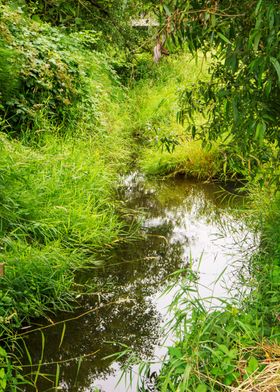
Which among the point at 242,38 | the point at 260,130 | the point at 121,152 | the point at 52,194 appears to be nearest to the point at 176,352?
the point at 260,130

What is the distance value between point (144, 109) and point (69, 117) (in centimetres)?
400

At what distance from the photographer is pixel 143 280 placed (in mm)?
5316

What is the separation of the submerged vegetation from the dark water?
0.67 ft

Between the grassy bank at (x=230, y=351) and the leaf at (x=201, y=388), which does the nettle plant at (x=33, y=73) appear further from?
the leaf at (x=201, y=388)

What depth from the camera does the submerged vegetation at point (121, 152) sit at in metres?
3.24

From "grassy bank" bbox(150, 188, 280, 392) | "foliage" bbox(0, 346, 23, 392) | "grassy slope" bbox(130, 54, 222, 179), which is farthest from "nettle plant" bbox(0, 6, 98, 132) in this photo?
"grassy bank" bbox(150, 188, 280, 392)

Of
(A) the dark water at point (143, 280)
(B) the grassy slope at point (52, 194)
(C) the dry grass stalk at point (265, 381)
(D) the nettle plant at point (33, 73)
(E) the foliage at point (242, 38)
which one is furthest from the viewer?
(D) the nettle plant at point (33, 73)

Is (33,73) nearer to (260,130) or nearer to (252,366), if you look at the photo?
(260,130)

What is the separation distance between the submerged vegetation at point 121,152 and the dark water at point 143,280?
8.0 inches

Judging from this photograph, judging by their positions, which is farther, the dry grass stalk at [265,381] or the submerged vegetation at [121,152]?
the submerged vegetation at [121,152]

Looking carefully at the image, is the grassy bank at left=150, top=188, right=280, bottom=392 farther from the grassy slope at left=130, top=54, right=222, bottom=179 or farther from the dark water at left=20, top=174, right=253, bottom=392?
the grassy slope at left=130, top=54, right=222, bottom=179

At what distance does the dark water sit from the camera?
13.2 feet

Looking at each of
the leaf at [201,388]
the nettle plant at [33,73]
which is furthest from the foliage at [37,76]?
the leaf at [201,388]

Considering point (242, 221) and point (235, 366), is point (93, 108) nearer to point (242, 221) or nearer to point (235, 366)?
point (242, 221)
